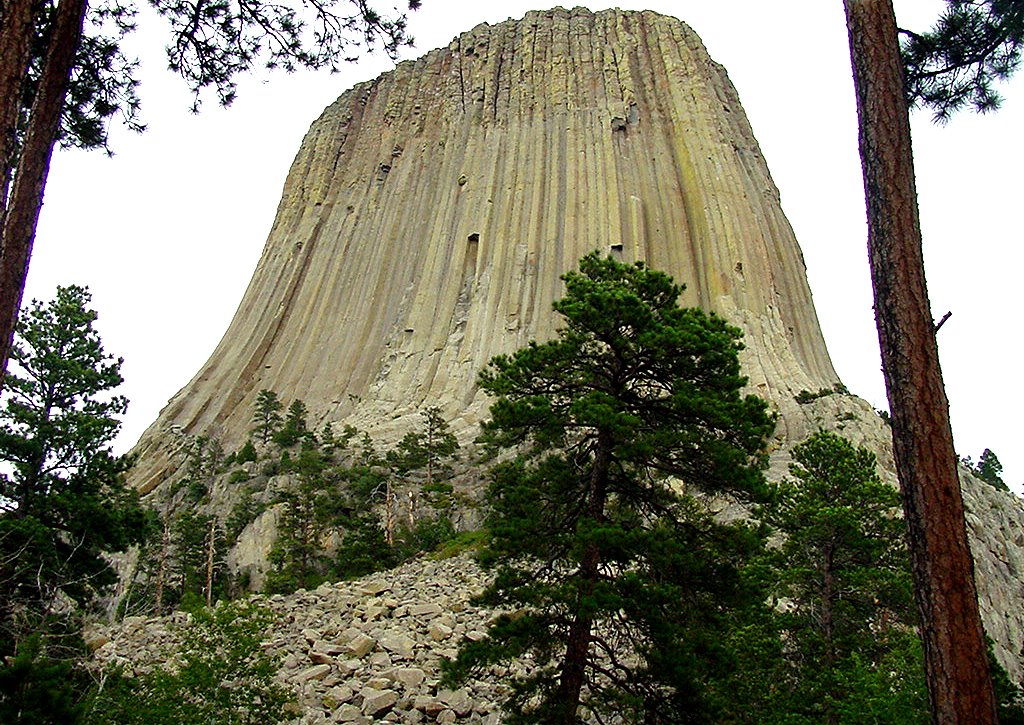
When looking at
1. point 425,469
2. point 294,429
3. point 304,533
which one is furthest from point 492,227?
point 304,533

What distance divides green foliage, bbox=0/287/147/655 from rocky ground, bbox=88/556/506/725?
165cm

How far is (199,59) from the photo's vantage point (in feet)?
29.5

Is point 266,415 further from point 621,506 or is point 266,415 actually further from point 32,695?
point 32,695

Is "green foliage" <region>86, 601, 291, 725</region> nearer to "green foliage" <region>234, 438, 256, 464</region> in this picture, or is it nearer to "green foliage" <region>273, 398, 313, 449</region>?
"green foliage" <region>273, 398, 313, 449</region>

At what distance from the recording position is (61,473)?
13.8 metres

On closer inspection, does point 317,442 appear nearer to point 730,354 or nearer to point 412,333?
point 412,333

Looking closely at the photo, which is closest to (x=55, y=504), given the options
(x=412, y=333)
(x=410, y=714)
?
(x=410, y=714)

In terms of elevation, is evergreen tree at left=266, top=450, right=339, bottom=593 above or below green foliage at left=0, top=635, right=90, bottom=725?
above

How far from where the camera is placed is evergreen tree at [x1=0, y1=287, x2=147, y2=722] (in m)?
11.7

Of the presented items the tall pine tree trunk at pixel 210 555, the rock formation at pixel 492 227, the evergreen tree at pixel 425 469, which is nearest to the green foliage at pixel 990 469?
the rock formation at pixel 492 227

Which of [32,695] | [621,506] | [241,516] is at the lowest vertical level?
[32,695]

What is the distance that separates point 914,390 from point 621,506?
5305 millimetres

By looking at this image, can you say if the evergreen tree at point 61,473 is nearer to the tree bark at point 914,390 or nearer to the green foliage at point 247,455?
the tree bark at point 914,390

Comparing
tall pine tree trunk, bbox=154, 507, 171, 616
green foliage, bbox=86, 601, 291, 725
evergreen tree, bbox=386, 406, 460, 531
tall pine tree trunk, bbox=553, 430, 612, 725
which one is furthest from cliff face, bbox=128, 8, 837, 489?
tall pine tree trunk, bbox=553, 430, 612, 725
